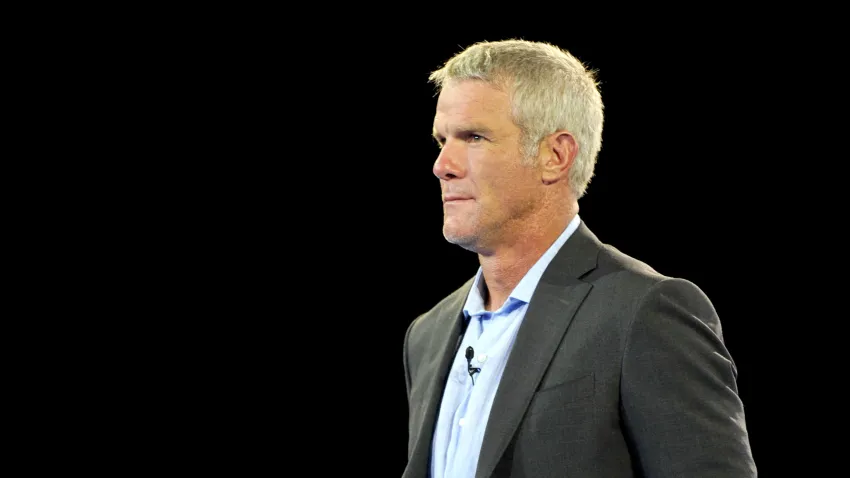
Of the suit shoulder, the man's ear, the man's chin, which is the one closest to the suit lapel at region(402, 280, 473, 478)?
the suit shoulder

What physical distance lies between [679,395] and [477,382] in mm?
460

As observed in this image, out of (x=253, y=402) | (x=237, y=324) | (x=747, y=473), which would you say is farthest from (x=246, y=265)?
(x=747, y=473)

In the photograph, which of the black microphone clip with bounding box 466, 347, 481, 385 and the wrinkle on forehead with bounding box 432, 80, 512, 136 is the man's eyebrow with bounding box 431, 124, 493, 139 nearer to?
the wrinkle on forehead with bounding box 432, 80, 512, 136

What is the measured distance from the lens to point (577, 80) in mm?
2146

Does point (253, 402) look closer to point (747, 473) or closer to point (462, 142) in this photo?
point (462, 142)

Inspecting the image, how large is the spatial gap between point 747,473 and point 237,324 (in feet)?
8.45

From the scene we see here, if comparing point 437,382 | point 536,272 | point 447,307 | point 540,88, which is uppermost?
point 540,88

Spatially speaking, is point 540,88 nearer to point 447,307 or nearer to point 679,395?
point 447,307

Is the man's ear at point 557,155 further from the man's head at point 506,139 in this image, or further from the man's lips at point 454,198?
the man's lips at point 454,198

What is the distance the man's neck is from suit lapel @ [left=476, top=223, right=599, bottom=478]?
0.17 feet

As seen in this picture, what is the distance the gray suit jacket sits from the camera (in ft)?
5.73

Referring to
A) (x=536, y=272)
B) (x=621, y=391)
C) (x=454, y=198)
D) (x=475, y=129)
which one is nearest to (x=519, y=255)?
(x=536, y=272)

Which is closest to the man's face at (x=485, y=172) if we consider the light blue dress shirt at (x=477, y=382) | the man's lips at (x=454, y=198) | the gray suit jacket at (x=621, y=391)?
the man's lips at (x=454, y=198)

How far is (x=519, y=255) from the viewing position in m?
2.12
